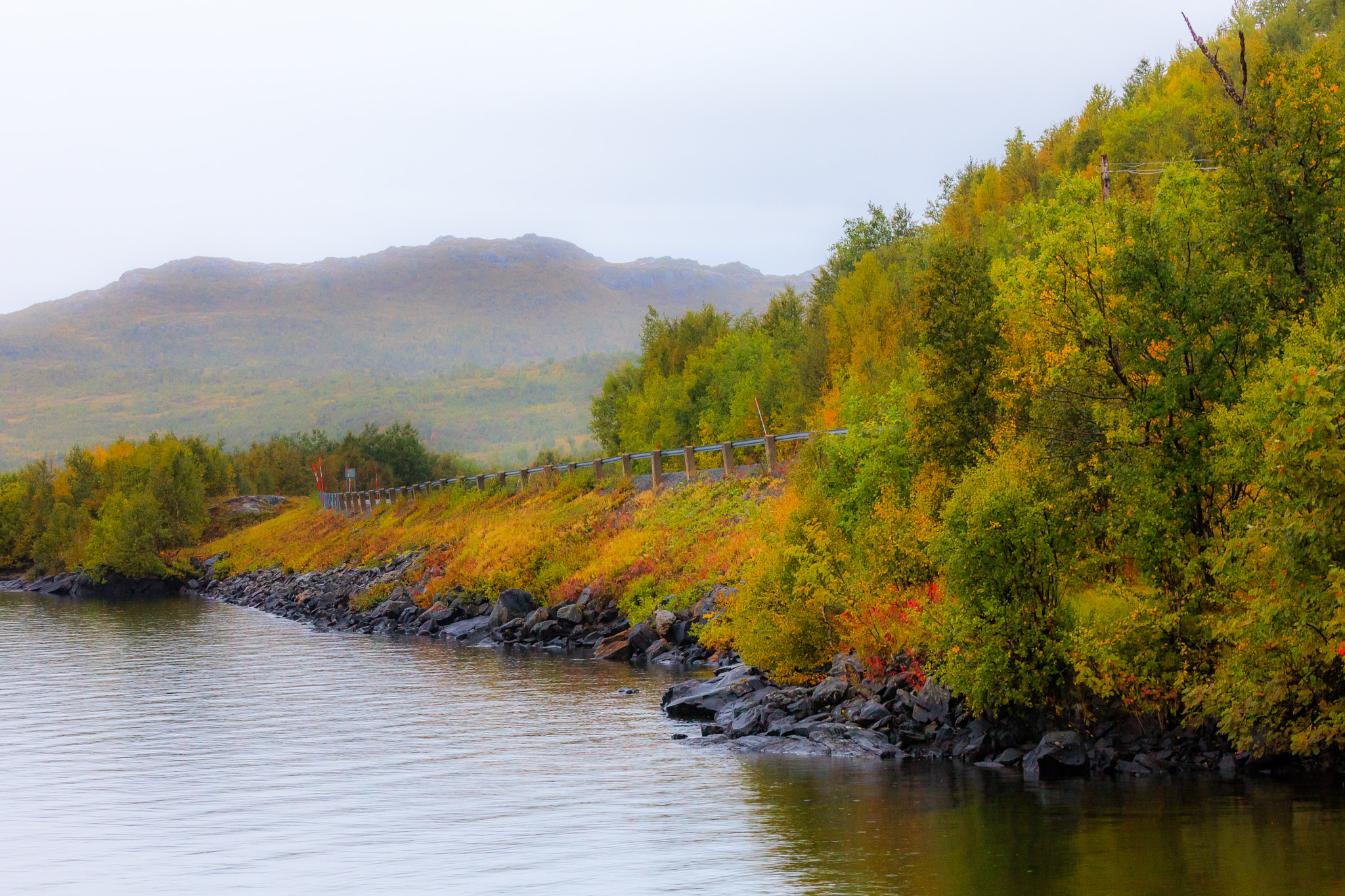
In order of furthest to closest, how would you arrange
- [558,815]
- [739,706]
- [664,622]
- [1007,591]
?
[664,622] → [739,706] → [1007,591] → [558,815]

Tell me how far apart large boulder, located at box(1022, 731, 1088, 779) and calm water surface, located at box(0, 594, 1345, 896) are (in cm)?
55

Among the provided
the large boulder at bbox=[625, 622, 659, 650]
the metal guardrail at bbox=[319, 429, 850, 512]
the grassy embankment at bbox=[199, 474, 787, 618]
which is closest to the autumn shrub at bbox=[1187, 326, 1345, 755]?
the metal guardrail at bbox=[319, 429, 850, 512]

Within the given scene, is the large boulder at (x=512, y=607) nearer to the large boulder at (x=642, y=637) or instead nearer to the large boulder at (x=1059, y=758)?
the large boulder at (x=642, y=637)

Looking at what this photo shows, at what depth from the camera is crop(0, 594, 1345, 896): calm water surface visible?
14.0 m

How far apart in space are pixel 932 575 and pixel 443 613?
90.9 feet

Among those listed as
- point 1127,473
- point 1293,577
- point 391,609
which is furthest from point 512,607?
point 1293,577

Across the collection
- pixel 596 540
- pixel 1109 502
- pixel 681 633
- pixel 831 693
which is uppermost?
pixel 1109 502

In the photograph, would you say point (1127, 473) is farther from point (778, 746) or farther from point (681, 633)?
point (681, 633)

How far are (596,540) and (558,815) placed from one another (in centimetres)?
2958

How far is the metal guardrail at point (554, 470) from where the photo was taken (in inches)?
1673

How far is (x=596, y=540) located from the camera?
47.1 metres

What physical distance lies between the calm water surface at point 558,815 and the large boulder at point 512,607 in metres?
13.8

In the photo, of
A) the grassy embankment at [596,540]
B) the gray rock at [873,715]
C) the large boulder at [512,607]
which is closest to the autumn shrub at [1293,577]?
the gray rock at [873,715]

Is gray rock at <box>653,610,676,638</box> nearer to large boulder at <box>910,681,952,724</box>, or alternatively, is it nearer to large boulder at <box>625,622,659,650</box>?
large boulder at <box>625,622,659,650</box>
